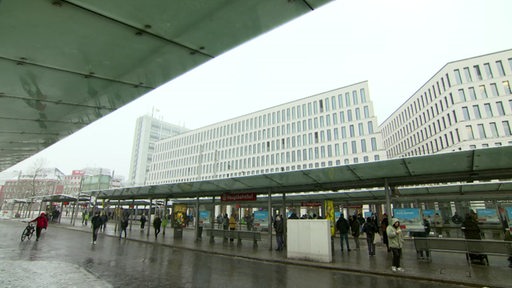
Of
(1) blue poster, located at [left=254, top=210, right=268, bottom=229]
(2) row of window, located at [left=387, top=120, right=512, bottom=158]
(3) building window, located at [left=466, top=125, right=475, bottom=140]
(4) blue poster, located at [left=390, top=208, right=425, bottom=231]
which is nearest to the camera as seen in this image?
(4) blue poster, located at [left=390, top=208, right=425, bottom=231]

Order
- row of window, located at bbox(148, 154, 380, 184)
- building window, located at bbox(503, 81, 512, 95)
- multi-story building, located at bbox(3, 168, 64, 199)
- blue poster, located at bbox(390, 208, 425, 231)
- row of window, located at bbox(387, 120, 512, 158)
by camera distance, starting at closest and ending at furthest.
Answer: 1. blue poster, located at bbox(390, 208, 425, 231)
2. row of window, located at bbox(387, 120, 512, 158)
3. building window, located at bbox(503, 81, 512, 95)
4. multi-story building, located at bbox(3, 168, 64, 199)
5. row of window, located at bbox(148, 154, 380, 184)

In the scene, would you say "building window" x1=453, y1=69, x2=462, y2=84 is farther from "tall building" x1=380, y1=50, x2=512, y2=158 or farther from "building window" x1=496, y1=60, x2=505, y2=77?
"building window" x1=496, y1=60, x2=505, y2=77

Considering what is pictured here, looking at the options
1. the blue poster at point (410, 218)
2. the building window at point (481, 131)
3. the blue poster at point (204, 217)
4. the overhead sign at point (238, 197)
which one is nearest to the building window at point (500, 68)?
the building window at point (481, 131)

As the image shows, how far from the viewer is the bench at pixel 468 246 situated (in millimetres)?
9859

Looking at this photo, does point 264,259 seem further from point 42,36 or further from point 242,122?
point 242,122

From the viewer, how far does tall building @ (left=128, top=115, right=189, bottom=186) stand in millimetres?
117438

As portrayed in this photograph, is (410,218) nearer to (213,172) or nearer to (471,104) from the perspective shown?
(471,104)

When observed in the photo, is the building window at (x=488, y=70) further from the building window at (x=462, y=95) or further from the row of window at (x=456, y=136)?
the row of window at (x=456, y=136)

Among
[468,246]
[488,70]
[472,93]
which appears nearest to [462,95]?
[472,93]

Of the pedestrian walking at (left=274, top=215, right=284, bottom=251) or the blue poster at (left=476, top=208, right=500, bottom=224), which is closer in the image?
the pedestrian walking at (left=274, top=215, right=284, bottom=251)

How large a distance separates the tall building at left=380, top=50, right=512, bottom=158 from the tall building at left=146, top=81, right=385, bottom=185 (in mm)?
11875

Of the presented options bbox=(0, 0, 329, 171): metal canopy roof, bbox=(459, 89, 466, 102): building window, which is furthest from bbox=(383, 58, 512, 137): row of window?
bbox=(0, 0, 329, 171): metal canopy roof

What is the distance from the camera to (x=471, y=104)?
160 ft

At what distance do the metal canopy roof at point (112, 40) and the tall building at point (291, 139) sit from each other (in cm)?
4850
